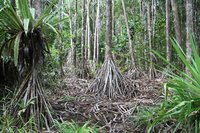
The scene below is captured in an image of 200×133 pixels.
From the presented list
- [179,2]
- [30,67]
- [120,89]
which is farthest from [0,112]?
[179,2]

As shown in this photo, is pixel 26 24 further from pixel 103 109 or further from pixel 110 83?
pixel 110 83

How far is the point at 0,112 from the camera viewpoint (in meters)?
4.98

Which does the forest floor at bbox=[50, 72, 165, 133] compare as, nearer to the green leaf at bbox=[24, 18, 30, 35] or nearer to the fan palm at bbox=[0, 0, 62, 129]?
the fan palm at bbox=[0, 0, 62, 129]

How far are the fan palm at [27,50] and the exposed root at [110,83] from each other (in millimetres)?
2255

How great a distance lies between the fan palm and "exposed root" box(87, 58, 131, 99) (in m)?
2.25

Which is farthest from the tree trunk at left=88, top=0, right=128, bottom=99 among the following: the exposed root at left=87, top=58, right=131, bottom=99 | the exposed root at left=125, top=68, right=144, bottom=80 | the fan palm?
the exposed root at left=125, top=68, right=144, bottom=80

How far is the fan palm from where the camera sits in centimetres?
470

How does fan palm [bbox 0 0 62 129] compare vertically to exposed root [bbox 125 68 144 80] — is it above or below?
above

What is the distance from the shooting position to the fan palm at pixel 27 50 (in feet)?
15.4

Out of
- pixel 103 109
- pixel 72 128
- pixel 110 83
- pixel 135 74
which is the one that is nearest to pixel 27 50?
pixel 72 128

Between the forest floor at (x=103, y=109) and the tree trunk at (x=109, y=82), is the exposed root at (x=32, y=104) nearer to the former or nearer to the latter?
the forest floor at (x=103, y=109)

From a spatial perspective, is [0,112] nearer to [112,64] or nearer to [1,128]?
[1,128]

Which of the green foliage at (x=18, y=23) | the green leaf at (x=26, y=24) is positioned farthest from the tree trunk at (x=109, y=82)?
the green leaf at (x=26, y=24)

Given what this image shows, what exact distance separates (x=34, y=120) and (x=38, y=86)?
55cm
